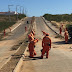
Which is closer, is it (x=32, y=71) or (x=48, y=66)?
(x=32, y=71)

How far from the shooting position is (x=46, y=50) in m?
13.2

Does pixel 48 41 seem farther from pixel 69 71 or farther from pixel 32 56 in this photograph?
pixel 69 71

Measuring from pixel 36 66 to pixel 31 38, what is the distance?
299 centimetres

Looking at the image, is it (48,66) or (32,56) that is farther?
(32,56)

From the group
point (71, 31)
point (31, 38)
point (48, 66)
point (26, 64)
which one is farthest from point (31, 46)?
point (71, 31)

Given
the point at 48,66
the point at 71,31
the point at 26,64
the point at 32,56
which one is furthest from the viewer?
the point at 71,31

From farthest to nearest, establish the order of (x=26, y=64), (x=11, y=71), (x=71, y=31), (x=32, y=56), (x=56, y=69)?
(x=71, y=31) → (x=32, y=56) → (x=26, y=64) → (x=56, y=69) → (x=11, y=71)

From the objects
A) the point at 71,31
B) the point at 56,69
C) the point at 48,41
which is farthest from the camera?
the point at 71,31

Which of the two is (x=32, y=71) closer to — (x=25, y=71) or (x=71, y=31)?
(x=25, y=71)

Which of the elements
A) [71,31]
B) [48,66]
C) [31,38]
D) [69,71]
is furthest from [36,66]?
[71,31]

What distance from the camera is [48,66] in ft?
36.1

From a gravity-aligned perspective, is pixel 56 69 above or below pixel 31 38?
below

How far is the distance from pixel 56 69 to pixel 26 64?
2254 millimetres

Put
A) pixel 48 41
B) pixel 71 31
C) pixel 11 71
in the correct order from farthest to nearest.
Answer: pixel 71 31, pixel 48 41, pixel 11 71
